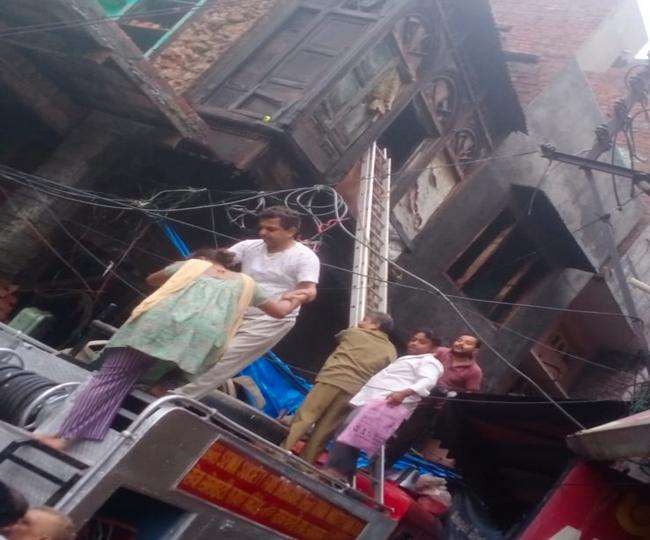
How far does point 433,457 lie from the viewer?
885 cm

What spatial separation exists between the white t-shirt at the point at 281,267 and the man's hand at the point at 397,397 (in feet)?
3.66

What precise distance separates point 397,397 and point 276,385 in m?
2.96

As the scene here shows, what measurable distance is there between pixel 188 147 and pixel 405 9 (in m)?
3.78

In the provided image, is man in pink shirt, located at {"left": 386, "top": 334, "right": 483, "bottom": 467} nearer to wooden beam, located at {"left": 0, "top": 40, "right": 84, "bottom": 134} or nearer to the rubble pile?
the rubble pile

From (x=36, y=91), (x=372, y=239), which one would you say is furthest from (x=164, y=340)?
(x=36, y=91)

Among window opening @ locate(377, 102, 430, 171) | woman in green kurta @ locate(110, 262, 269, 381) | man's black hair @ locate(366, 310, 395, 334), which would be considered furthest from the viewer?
window opening @ locate(377, 102, 430, 171)

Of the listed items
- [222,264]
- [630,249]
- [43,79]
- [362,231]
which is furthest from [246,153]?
[630,249]

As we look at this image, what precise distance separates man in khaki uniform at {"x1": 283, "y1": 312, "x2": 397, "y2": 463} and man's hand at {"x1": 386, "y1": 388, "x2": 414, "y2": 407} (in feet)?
1.35

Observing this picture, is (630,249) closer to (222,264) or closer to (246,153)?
(246,153)

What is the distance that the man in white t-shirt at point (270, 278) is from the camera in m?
5.82

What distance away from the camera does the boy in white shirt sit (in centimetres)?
618

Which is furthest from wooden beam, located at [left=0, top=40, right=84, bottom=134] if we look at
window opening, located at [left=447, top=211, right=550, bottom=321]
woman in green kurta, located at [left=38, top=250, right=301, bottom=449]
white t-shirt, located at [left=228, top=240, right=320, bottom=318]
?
window opening, located at [left=447, top=211, right=550, bottom=321]

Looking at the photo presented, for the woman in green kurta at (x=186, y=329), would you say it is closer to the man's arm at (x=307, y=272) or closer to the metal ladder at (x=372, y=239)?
the man's arm at (x=307, y=272)

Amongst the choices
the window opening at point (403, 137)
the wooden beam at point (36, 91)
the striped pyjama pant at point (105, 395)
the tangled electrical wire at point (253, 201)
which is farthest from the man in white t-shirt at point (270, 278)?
the window opening at point (403, 137)
